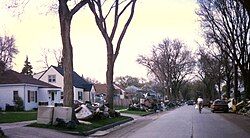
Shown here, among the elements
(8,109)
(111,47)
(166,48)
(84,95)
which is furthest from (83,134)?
(166,48)

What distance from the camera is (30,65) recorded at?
118312 mm

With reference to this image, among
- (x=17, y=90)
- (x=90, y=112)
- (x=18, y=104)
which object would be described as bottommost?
(x=90, y=112)

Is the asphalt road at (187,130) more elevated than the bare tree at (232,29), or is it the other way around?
the bare tree at (232,29)

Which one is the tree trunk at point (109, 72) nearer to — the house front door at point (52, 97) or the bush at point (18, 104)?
the bush at point (18, 104)

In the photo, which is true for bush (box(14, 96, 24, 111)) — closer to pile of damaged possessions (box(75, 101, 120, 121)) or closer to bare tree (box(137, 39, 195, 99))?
pile of damaged possessions (box(75, 101, 120, 121))

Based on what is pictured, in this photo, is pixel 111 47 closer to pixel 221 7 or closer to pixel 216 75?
pixel 221 7

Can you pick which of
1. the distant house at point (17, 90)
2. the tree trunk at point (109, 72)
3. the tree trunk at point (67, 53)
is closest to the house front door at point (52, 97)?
the distant house at point (17, 90)

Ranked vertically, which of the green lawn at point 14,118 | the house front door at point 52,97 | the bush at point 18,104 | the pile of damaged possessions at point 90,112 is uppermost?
the house front door at point 52,97

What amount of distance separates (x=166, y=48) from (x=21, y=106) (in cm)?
4880

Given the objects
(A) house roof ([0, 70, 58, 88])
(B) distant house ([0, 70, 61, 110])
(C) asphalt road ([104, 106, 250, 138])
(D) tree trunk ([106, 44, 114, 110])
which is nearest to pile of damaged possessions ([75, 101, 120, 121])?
(D) tree trunk ([106, 44, 114, 110])

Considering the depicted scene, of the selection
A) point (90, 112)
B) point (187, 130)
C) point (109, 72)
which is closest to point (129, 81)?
point (109, 72)

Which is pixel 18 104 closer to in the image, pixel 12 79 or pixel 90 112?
pixel 12 79

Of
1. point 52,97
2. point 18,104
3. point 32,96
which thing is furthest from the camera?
point 52,97

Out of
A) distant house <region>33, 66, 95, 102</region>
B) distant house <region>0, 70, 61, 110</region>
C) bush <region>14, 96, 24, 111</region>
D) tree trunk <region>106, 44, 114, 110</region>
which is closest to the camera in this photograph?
tree trunk <region>106, 44, 114, 110</region>
